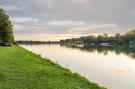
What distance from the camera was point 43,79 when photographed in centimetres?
1481

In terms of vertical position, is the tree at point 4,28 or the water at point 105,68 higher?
the tree at point 4,28

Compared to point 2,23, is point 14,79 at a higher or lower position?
lower

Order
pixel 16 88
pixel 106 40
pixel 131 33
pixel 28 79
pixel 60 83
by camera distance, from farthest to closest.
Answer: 1. pixel 106 40
2. pixel 131 33
3. pixel 28 79
4. pixel 60 83
5. pixel 16 88

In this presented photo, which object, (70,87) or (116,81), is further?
(116,81)

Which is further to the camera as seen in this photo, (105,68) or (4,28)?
(4,28)

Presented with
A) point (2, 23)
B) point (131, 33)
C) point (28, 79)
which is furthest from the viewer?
point (131, 33)

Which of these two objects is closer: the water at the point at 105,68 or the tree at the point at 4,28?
the water at the point at 105,68

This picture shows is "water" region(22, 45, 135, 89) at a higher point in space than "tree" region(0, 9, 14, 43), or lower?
lower

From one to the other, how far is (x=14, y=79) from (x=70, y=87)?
11.0ft

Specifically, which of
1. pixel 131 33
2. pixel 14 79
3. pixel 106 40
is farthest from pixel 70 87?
pixel 106 40

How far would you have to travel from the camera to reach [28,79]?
14.8 m

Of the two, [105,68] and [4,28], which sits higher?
[4,28]

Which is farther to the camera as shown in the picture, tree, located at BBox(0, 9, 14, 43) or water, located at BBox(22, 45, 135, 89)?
tree, located at BBox(0, 9, 14, 43)

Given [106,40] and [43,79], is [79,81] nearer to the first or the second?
[43,79]
